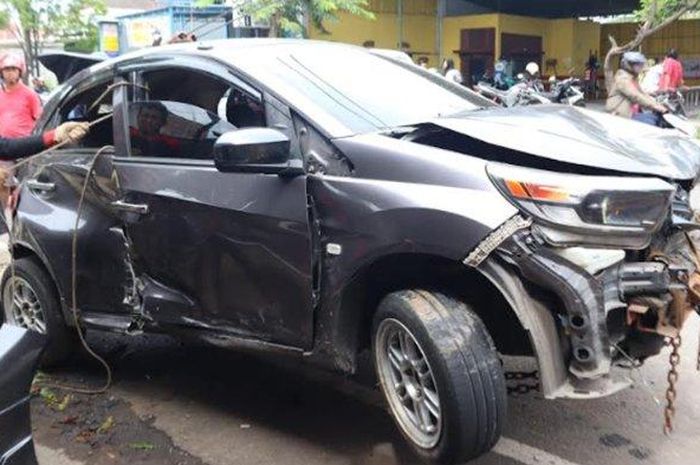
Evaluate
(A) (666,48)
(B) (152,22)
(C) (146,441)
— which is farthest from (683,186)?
(A) (666,48)

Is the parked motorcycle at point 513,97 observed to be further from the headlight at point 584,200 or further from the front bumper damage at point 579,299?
the front bumper damage at point 579,299

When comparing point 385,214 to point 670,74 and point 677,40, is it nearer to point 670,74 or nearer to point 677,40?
point 670,74

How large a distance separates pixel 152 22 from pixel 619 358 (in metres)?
19.0

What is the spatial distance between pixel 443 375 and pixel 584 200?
30.9 inches

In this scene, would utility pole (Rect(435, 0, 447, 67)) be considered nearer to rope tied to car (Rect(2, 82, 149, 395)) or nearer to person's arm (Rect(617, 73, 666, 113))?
person's arm (Rect(617, 73, 666, 113))

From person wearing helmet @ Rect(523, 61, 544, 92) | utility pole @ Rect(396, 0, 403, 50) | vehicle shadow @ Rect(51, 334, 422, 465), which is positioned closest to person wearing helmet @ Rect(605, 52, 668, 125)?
person wearing helmet @ Rect(523, 61, 544, 92)

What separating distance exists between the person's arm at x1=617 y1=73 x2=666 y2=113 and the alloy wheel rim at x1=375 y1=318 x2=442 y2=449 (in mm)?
7190

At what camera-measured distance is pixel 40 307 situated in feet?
14.9

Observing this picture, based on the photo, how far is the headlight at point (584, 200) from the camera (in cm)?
267

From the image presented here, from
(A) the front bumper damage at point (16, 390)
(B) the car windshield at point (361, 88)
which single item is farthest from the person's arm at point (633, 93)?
(A) the front bumper damage at point (16, 390)

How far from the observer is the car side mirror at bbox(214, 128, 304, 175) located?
3.09 m

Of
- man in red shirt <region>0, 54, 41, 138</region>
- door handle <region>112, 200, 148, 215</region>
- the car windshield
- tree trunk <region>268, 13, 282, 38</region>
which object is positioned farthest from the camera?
tree trunk <region>268, 13, 282, 38</region>

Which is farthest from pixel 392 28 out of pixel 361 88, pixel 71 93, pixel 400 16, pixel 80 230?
pixel 361 88

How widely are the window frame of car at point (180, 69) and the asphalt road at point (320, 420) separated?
4.37ft
